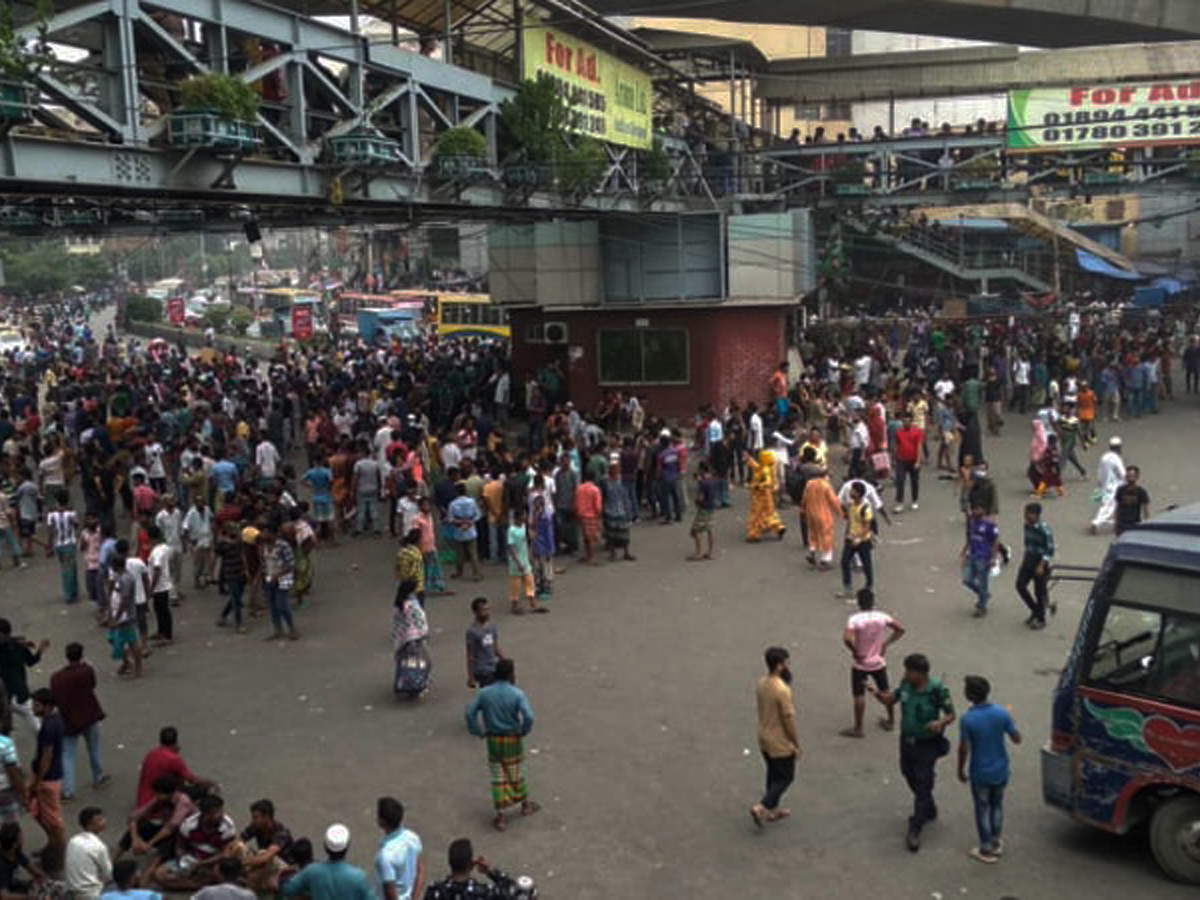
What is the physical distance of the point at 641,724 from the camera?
9680 mm

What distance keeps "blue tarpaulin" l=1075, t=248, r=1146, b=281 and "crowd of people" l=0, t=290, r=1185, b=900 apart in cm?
1939

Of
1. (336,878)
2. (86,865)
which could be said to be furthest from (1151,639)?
(86,865)

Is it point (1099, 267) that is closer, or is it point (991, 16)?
point (991, 16)

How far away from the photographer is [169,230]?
22.1m

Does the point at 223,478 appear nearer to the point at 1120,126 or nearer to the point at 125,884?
the point at 125,884

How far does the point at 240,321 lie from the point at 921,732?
2172 inches

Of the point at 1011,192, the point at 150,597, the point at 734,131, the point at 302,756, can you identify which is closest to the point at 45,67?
the point at 150,597

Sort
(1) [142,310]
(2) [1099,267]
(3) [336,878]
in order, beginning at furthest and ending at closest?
1. (1) [142,310]
2. (2) [1099,267]
3. (3) [336,878]

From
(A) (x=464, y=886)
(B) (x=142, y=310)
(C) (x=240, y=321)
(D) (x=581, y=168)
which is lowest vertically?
(A) (x=464, y=886)

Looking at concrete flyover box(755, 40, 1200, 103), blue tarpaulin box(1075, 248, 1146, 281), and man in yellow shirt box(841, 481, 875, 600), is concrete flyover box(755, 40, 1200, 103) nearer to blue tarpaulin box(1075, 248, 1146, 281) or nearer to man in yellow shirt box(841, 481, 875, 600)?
blue tarpaulin box(1075, 248, 1146, 281)

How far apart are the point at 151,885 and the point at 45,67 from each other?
7290 millimetres

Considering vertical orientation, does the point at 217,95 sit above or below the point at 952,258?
below

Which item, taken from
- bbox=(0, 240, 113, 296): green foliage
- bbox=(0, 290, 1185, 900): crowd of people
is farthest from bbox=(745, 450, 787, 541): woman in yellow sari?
bbox=(0, 240, 113, 296): green foliage

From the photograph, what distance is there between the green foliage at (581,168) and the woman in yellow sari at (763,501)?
674 centimetres
